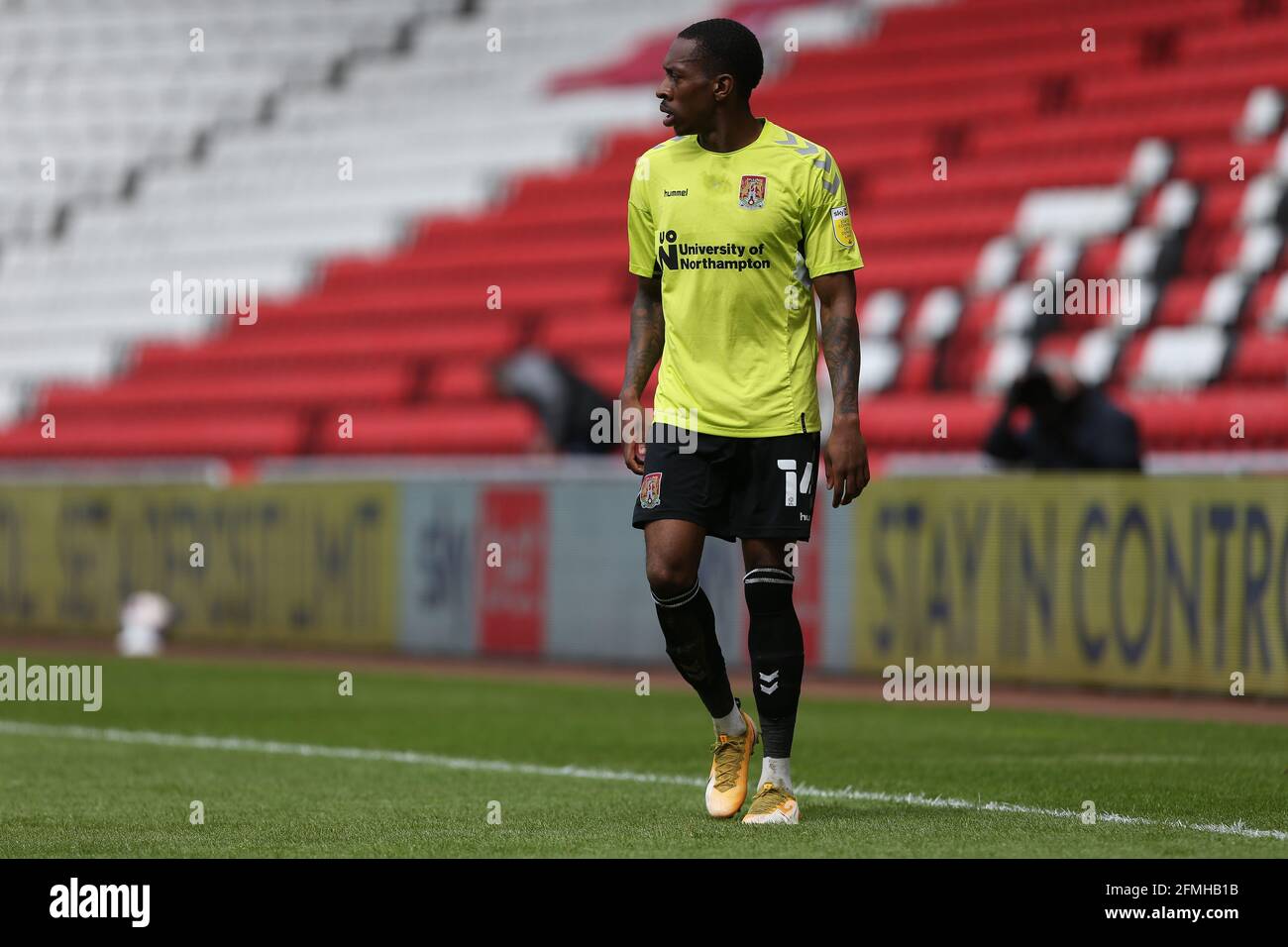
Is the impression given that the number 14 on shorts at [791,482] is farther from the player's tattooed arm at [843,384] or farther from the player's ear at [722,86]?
the player's ear at [722,86]

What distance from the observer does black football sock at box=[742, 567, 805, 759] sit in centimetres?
616

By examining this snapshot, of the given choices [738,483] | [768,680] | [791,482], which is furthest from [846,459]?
[768,680]

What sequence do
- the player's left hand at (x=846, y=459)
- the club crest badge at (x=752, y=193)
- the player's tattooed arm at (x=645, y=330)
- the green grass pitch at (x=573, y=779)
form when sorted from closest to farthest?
the green grass pitch at (x=573, y=779), the player's left hand at (x=846, y=459), the club crest badge at (x=752, y=193), the player's tattooed arm at (x=645, y=330)

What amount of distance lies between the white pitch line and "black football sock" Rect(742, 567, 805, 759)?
0.62 metres

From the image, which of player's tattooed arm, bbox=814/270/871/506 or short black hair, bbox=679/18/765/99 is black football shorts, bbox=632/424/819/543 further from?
short black hair, bbox=679/18/765/99

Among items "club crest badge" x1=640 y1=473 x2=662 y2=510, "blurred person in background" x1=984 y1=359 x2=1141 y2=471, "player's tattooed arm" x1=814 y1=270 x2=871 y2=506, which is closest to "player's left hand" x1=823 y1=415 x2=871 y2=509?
"player's tattooed arm" x1=814 y1=270 x2=871 y2=506

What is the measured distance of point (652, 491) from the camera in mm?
6164

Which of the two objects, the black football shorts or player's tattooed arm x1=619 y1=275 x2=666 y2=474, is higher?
player's tattooed arm x1=619 y1=275 x2=666 y2=474

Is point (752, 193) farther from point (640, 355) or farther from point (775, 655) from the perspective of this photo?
point (775, 655)

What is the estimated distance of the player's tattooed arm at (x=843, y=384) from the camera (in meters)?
5.98

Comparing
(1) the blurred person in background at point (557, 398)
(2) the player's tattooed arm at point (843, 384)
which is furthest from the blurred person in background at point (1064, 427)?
(2) the player's tattooed arm at point (843, 384)

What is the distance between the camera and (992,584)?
12477mm

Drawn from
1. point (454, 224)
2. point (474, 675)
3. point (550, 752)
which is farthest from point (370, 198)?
point (550, 752)

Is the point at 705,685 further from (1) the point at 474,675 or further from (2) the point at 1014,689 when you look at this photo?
(1) the point at 474,675
